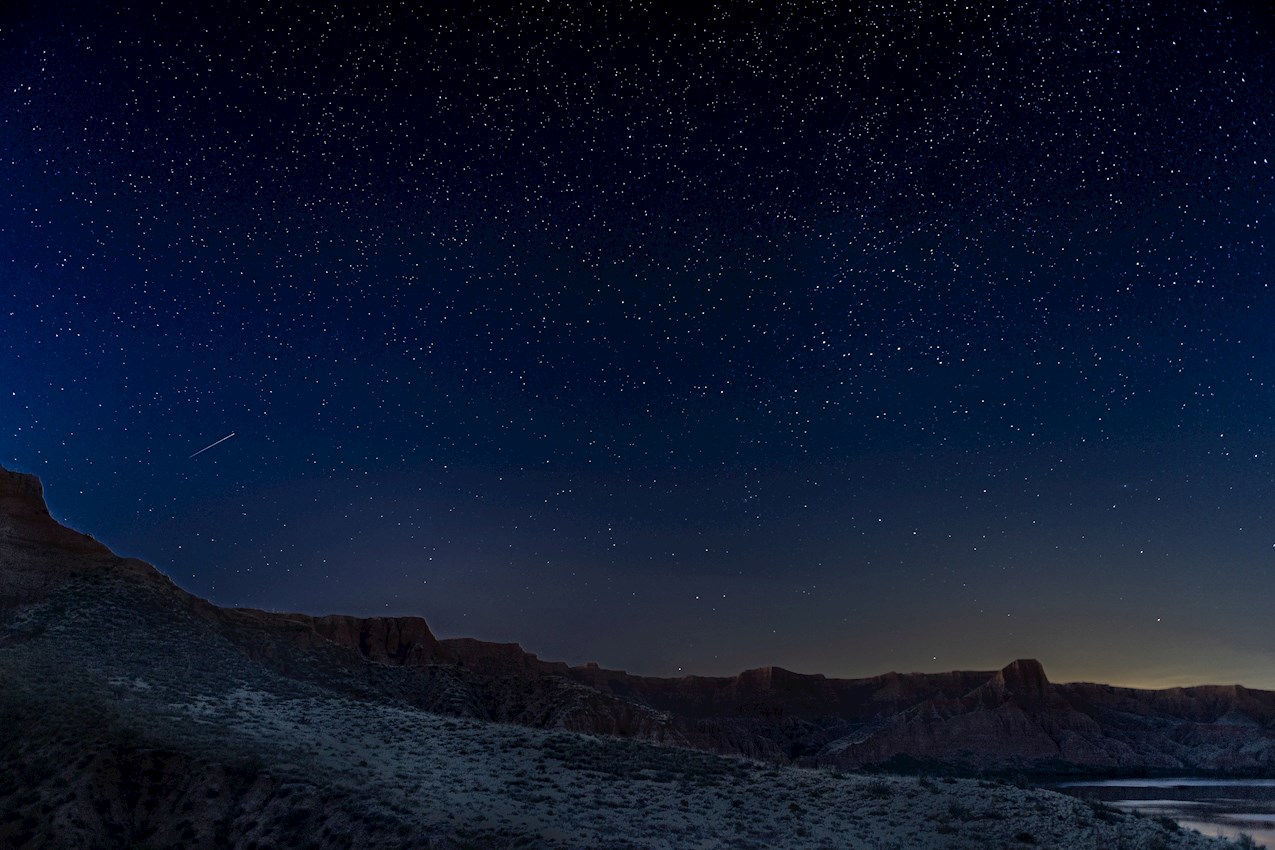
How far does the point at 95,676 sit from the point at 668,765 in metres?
23.5

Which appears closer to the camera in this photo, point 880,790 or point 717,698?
point 880,790

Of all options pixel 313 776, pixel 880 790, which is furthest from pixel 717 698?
pixel 313 776

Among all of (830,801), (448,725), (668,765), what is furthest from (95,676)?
(830,801)

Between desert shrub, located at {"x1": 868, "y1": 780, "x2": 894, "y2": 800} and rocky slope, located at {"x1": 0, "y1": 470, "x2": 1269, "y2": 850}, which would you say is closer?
rocky slope, located at {"x1": 0, "y1": 470, "x2": 1269, "y2": 850}

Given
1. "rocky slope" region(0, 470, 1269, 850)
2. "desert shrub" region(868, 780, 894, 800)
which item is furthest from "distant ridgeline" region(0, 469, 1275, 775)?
"desert shrub" region(868, 780, 894, 800)

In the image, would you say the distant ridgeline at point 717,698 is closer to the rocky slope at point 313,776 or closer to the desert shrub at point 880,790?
the rocky slope at point 313,776

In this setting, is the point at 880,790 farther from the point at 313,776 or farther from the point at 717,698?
the point at 717,698

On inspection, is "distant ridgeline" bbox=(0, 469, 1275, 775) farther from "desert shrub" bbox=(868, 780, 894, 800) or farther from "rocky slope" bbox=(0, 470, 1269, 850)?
"desert shrub" bbox=(868, 780, 894, 800)

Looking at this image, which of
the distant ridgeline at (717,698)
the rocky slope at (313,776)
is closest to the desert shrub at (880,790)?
the rocky slope at (313,776)

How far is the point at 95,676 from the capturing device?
32844 mm

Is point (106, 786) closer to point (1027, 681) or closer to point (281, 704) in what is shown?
point (281, 704)

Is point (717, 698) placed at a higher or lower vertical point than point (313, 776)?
higher

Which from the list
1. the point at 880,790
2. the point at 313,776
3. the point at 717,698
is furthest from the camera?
the point at 717,698

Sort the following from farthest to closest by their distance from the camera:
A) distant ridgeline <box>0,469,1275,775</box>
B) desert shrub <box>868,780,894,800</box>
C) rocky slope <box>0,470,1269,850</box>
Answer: distant ridgeline <box>0,469,1275,775</box>, desert shrub <box>868,780,894,800</box>, rocky slope <box>0,470,1269,850</box>
